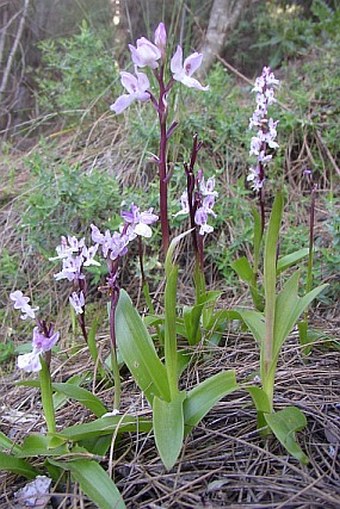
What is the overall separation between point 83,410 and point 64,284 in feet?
3.26

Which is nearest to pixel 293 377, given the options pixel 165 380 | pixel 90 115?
pixel 165 380

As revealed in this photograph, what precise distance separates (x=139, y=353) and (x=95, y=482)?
32 cm

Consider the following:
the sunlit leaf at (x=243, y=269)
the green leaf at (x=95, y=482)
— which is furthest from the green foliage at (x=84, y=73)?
the green leaf at (x=95, y=482)

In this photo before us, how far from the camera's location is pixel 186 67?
121 cm

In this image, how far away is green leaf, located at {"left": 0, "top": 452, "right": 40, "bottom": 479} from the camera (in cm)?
106

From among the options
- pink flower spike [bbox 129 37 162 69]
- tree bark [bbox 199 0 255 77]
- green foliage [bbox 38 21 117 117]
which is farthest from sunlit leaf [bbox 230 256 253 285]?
tree bark [bbox 199 0 255 77]

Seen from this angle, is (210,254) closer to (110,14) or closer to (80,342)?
(80,342)

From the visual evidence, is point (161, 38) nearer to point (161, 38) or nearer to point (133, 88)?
point (161, 38)

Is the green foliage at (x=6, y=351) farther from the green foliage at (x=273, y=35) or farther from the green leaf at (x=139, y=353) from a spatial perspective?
the green foliage at (x=273, y=35)

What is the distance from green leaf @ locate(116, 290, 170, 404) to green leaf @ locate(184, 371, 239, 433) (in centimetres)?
6

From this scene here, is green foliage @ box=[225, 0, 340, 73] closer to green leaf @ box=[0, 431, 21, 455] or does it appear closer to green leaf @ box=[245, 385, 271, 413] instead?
green leaf @ box=[245, 385, 271, 413]

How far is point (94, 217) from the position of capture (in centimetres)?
241

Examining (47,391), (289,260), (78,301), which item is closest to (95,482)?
(47,391)

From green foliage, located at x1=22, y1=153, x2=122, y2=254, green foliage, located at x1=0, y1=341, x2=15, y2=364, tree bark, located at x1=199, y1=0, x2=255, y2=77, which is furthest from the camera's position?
tree bark, located at x1=199, y1=0, x2=255, y2=77
